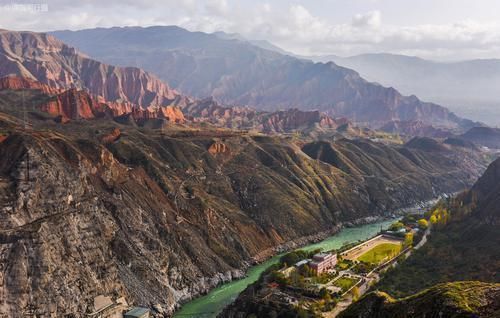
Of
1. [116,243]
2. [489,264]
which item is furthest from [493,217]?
[116,243]

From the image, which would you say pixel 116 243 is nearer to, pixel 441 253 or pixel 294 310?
pixel 294 310

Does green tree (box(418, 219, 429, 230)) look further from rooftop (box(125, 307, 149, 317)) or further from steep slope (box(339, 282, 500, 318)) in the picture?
steep slope (box(339, 282, 500, 318))

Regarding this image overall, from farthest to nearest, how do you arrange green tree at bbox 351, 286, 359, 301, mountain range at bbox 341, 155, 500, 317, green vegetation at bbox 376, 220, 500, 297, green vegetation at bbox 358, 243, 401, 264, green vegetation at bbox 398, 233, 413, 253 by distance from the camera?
green vegetation at bbox 398, 233, 413, 253, green vegetation at bbox 358, 243, 401, 264, green vegetation at bbox 376, 220, 500, 297, green tree at bbox 351, 286, 359, 301, mountain range at bbox 341, 155, 500, 317

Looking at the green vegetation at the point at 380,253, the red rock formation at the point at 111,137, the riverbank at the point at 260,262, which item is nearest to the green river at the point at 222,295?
the riverbank at the point at 260,262

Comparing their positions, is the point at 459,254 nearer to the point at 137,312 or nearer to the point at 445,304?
the point at 445,304

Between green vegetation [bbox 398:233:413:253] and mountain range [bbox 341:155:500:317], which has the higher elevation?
mountain range [bbox 341:155:500:317]

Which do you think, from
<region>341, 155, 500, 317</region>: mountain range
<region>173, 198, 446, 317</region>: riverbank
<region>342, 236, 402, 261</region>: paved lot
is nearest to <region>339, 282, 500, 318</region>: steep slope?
<region>341, 155, 500, 317</region>: mountain range
